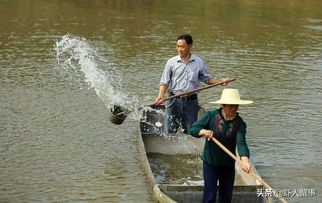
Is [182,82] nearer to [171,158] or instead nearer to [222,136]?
[171,158]

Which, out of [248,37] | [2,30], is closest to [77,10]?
[2,30]

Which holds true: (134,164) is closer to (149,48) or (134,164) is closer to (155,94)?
(155,94)

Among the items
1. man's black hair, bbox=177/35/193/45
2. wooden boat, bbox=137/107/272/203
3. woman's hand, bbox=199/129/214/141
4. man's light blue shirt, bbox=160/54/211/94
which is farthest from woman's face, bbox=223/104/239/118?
man's light blue shirt, bbox=160/54/211/94

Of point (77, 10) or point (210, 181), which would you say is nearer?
point (210, 181)

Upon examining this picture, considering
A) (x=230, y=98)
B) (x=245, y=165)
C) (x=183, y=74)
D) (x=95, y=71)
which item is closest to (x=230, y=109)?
(x=230, y=98)

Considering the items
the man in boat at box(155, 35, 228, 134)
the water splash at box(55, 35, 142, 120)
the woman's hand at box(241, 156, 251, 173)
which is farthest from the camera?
the water splash at box(55, 35, 142, 120)

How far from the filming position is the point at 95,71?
14000 mm

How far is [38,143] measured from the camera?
10.0 metres

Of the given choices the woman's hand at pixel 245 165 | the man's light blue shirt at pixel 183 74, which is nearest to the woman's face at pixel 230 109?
the woman's hand at pixel 245 165

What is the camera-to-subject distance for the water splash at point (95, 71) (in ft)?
37.5

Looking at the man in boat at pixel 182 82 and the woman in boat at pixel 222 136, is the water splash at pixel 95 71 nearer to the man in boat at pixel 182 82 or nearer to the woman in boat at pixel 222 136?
the man in boat at pixel 182 82

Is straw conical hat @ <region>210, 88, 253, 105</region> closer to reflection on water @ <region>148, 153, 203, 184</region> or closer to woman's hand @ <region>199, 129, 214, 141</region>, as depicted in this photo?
woman's hand @ <region>199, 129, 214, 141</region>

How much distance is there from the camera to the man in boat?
841 centimetres

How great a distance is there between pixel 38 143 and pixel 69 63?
22.0ft
